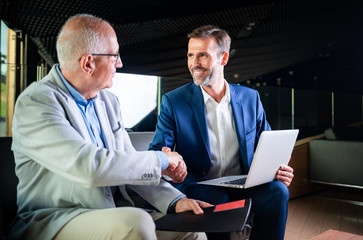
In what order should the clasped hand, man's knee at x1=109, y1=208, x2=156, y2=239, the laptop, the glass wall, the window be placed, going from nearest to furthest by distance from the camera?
man's knee at x1=109, y1=208, x2=156, y2=239
the laptop
the clasped hand
the window
the glass wall

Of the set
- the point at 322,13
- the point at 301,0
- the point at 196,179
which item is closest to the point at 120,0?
the point at 301,0

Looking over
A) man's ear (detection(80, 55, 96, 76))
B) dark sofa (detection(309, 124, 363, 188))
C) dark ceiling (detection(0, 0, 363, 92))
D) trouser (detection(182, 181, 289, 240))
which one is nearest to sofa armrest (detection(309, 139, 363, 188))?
dark sofa (detection(309, 124, 363, 188))

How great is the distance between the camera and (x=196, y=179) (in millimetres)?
1957

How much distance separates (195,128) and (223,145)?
0.19 metres

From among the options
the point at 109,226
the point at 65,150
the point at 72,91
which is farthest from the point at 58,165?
the point at 72,91

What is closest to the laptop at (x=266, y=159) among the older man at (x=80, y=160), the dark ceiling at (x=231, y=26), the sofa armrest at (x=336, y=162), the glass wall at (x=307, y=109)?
the older man at (x=80, y=160)

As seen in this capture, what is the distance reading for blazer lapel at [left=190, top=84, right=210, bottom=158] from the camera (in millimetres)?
1986

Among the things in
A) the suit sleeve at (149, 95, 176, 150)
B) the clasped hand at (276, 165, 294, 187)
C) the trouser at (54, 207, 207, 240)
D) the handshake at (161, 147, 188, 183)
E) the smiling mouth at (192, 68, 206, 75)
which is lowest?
the trouser at (54, 207, 207, 240)

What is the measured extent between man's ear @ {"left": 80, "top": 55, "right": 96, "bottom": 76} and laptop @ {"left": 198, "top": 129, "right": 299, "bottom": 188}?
77 centimetres

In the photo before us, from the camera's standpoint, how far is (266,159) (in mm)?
1648

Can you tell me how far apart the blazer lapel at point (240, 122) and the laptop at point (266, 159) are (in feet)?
0.57

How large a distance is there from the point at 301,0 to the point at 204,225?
591 centimetres

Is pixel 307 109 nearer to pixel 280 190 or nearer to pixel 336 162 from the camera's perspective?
pixel 336 162

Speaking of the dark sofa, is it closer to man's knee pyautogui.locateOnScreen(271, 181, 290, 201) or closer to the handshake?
man's knee pyautogui.locateOnScreen(271, 181, 290, 201)
